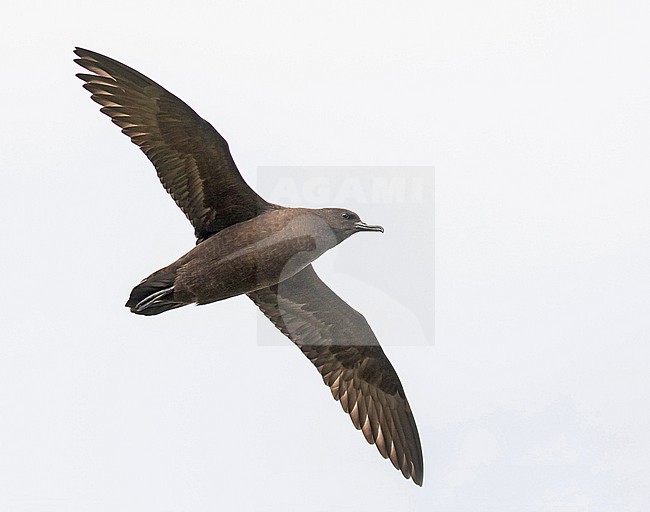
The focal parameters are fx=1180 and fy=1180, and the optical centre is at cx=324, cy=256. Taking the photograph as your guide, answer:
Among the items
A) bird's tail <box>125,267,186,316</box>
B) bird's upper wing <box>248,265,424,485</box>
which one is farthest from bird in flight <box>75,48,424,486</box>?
bird's upper wing <box>248,265,424,485</box>

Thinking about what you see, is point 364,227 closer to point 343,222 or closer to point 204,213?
point 343,222

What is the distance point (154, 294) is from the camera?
43.0 ft

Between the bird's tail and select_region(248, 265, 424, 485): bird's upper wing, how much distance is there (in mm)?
1915

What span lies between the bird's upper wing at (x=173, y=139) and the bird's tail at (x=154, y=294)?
37.8 inches

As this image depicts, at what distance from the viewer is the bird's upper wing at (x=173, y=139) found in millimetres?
13062

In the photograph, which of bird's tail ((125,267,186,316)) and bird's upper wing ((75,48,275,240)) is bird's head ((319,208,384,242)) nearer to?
bird's upper wing ((75,48,275,240))

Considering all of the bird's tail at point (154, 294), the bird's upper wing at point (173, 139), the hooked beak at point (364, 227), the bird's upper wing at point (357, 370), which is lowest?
the bird's upper wing at point (357, 370)

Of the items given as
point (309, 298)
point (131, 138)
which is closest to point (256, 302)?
point (309, 298)

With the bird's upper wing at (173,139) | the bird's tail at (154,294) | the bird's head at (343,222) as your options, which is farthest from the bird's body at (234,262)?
the bird's upper wing at (173,139)

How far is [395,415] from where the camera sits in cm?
1529

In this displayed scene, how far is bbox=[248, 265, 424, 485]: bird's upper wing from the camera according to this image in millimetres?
14930

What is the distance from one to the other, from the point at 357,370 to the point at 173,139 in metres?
4.08

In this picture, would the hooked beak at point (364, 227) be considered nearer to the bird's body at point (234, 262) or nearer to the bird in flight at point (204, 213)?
the bird in flight at point (204, 213)

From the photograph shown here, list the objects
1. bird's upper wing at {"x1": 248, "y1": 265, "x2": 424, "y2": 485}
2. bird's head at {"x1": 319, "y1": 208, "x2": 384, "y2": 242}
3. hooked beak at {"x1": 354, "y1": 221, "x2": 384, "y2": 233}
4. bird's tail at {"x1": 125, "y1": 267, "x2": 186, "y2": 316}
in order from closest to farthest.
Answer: bird's tail at {"x1": 125, "y1": 267, "x2": 186, "y2": 316}, bird's head at {"x1": 319, "y1": 208, "x2": 384, "y2": 242}, hooked beak at {"x1": 354, "y1": 221, "x2": 384, "y2": 233}, bird's upper wing at {"x1": 248, "y1": 265, "x2": 424, "y2": 485}
